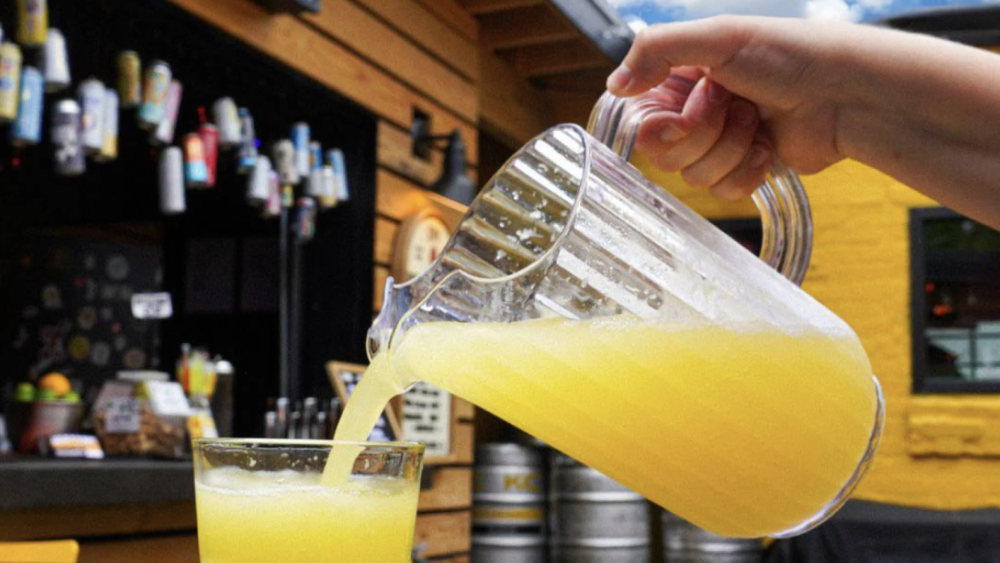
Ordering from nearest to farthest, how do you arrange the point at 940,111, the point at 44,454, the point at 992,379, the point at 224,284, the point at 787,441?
1. the point at 787,441
2. the point at 940,111
3. the point at 44,454
4. the point at 224,284
5. the point at 992,379

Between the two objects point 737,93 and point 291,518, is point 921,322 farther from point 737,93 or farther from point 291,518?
point 291,518

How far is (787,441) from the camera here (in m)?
0.75

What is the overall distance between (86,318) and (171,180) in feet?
7.00

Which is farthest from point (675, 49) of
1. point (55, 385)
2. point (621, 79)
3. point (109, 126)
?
point (55, 385)

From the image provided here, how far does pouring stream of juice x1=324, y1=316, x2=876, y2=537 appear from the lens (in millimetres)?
736

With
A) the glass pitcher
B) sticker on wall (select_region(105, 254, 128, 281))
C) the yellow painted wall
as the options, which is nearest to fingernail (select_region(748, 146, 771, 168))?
the glass pitcher

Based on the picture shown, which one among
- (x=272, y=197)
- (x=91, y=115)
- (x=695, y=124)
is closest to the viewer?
(x=695, y=124)

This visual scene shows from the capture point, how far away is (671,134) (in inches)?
41.4

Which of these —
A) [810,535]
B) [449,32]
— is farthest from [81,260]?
[810,535]

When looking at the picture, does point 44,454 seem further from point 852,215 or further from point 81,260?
point 852,215

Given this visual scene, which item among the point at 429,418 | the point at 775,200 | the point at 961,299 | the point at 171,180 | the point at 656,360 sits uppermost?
the point at 171,180

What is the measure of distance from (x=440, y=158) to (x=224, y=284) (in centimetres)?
107

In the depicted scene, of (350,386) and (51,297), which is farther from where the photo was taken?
(51,297)

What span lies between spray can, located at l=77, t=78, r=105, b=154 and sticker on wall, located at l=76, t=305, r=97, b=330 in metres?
2.39
